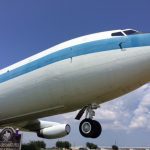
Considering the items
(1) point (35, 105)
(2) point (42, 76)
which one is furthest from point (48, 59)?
(1) point (35, 105)

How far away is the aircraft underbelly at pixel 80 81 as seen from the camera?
610 inches

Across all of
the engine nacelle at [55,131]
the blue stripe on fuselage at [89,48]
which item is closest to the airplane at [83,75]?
the blue stripe on fuselage at [89,48]

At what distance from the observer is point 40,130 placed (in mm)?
25953

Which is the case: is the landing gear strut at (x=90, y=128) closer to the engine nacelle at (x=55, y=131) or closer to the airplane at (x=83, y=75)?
the airplane at (x=83, y=75)

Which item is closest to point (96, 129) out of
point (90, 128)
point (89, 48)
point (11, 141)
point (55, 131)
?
point (90, 128)

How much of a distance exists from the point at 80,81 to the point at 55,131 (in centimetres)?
1005

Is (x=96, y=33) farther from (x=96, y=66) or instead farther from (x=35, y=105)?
(x=35, y=105)

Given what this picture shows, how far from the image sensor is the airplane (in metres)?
15.6

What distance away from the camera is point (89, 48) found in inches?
658

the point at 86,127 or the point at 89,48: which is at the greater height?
the point at 89,48

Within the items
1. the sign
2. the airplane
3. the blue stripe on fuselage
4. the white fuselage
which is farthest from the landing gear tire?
the sign

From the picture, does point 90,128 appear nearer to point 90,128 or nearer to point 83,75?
point 90,128

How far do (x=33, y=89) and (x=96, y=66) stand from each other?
3.83 m

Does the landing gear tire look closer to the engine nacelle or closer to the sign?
the sign
